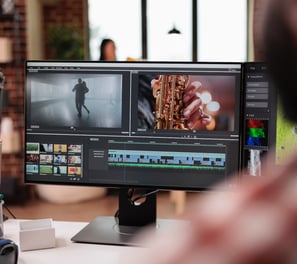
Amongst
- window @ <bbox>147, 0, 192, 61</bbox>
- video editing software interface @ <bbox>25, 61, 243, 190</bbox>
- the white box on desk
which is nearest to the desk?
the white box on desk

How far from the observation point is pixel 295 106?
9.7 inches

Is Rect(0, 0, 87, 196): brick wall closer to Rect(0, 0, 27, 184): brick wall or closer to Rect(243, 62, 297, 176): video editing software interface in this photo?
Rect(0, 0, 27, 184): brick wall

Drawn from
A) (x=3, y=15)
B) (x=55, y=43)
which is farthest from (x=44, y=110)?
(x=55, y=43)

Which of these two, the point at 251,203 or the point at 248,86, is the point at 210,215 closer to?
the point at 251,203

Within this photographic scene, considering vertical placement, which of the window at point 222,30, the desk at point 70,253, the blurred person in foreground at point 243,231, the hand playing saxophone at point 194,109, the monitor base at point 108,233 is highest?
the window at point 222,30

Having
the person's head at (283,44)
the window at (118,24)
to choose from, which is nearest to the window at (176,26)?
the window at (118,24)

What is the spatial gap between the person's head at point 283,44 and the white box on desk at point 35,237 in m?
1.18

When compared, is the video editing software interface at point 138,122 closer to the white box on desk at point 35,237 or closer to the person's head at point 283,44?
the white box on desk at point 35,237

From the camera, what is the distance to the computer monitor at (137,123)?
4.60 feet

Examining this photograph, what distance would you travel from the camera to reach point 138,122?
143 centimetres

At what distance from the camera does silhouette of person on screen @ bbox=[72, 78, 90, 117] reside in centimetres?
145

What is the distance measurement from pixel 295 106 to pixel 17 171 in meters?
4.81

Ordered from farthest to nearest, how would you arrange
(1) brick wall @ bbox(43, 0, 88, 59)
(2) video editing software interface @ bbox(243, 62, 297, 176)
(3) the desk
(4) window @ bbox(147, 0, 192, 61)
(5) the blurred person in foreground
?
(4) window @ bbox(147, 0, 192, 61), (1) brick wall @ bbox(43, 0, 88, 59), (2) video editing software interface @ bbox(243, 62, 297, 176), (3) the desk, (5) the blurred person in foreground

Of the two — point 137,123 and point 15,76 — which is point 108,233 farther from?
point 15,76
